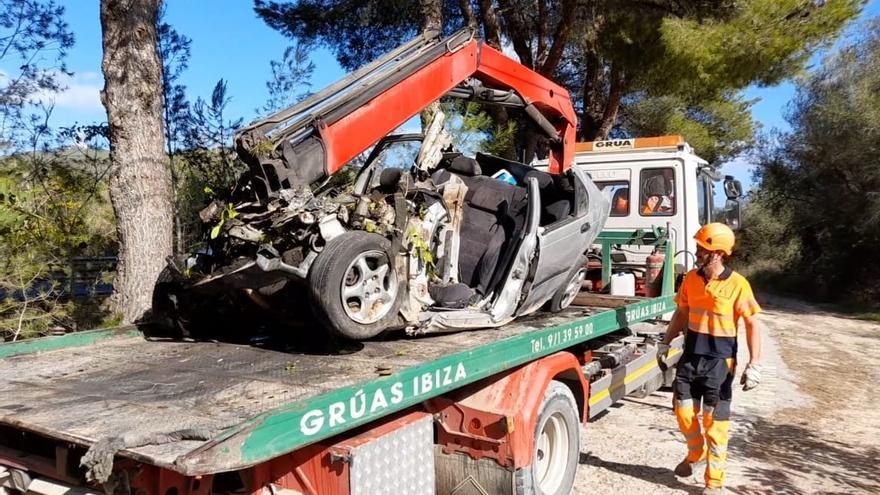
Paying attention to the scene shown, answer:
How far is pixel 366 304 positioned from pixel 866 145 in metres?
20.6

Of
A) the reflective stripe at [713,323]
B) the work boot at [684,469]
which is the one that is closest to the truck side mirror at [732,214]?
the reflective stripe at [713,323]

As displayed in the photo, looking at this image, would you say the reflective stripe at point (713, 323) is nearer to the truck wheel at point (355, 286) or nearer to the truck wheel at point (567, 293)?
the truck wheel at point (567, 293)

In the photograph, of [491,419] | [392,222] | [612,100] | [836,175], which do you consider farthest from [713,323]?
[836,175]

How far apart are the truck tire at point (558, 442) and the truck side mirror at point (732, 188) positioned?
16.7 ft

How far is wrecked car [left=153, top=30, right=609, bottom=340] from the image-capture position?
4129 millimetres

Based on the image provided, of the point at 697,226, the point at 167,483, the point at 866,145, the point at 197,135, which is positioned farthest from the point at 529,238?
the point at 866,145

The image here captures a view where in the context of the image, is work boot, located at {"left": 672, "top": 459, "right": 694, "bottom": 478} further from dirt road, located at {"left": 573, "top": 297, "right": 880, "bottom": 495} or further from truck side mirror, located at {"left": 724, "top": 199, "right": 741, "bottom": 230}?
truck side mirror, located at {"left": 724, "top": 199, "right": 741, "bottom": 230}

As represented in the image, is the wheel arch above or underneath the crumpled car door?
underneath

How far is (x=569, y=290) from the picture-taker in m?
6.23

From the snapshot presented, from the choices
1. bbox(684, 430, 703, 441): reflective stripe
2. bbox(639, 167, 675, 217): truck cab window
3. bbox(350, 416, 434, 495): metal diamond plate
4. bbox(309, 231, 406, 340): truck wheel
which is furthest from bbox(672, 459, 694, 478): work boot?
bbox(639, 167, 675, 217): truck cab window

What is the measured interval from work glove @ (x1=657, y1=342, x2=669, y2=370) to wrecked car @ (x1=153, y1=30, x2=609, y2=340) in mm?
1055

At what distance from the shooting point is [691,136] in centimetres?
1964

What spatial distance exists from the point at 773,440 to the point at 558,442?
9.46 feet

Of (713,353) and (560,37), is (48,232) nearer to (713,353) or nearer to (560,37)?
(713,353)
